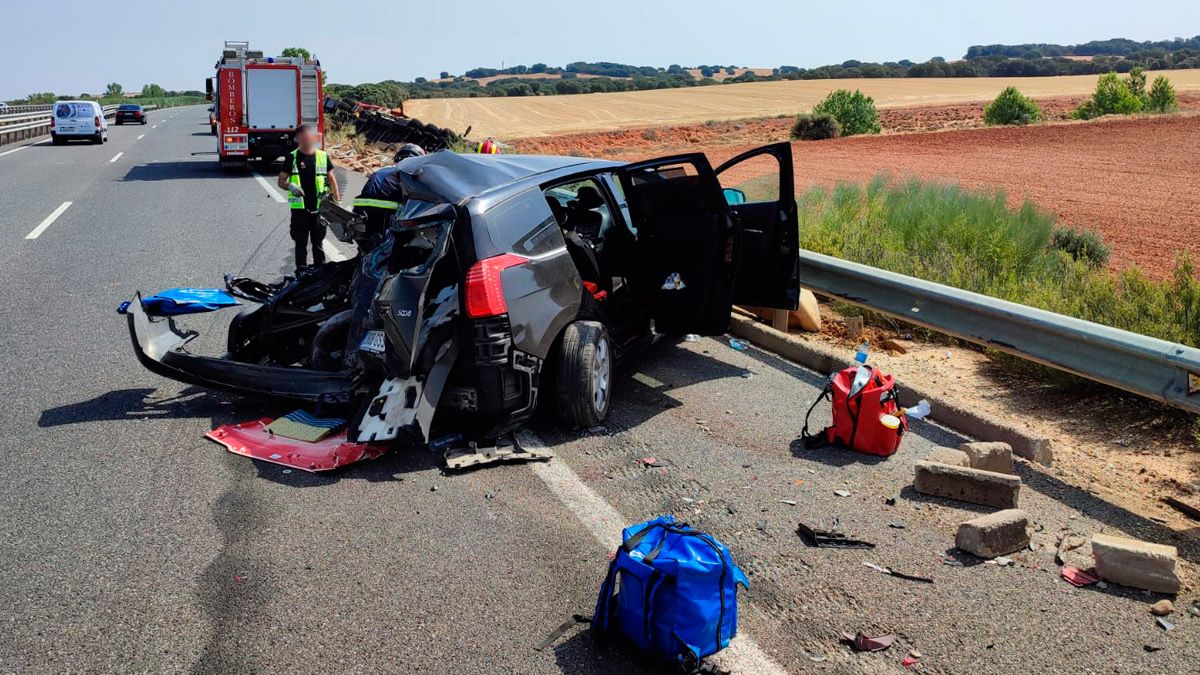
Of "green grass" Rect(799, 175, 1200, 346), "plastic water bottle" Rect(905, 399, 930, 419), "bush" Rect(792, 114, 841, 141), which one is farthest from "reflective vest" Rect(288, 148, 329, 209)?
"bush" Rect(792, 114, 841, 141)

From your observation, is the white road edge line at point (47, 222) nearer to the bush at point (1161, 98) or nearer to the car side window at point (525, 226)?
the car side window at point (525, 226)

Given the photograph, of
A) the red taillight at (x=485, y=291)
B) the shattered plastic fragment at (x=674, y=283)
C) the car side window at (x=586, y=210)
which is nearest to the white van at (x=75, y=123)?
the car side window at (x=586, y=210)

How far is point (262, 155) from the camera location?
24.5 meters

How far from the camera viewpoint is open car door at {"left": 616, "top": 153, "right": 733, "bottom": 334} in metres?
6.70

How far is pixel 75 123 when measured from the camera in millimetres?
36375

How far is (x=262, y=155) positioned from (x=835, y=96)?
89.0ft

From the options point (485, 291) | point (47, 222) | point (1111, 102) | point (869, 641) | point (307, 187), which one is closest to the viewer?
point (869, 641)

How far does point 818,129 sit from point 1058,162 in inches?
568

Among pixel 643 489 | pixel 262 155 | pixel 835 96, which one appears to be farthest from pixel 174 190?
pixel 835 96

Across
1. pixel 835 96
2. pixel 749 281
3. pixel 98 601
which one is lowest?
pixel 98 601

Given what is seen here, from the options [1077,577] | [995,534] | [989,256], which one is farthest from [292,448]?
[989,256]

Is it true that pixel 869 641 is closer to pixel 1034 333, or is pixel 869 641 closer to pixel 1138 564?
pixel 1138 564

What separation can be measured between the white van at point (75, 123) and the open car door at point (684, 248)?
3543cm

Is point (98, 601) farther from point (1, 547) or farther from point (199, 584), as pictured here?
point (1, 547)
